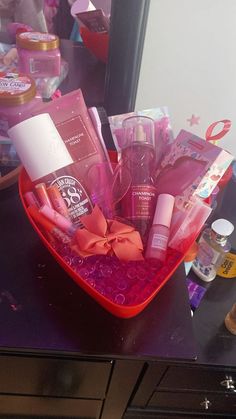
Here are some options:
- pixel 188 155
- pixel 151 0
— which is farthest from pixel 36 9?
pixel 188 155

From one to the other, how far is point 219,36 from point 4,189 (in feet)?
1.58

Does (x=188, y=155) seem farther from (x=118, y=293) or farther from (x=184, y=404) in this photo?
(x=184, y=404)

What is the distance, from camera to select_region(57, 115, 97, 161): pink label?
1.78 ft

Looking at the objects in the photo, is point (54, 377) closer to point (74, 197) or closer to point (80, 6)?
point (74, 197)

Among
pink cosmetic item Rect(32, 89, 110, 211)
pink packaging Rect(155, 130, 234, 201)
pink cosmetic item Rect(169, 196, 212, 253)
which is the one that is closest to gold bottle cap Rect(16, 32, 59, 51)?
pink cosmetic item Rect(32, 89, 110, 211)

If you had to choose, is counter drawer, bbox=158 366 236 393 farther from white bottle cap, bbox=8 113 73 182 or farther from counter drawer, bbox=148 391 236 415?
white bottle cap, bbox=8 113 73 182

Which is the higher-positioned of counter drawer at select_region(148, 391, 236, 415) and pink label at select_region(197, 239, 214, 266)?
pink label at select_region(197, 239, 214, 266)

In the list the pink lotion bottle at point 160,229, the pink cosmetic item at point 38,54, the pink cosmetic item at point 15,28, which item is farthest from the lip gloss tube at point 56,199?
the pink cosmetic item at point 15,28

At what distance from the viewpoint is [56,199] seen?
0.51 m

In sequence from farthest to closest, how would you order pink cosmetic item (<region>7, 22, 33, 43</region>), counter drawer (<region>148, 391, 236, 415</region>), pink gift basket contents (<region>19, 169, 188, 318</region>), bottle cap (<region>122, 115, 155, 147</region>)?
pink cosmetic item (<region>7, 22, 33, 43</region>)
counter drawer (<region>148, 391, 236, 415</region>)
bottle cap (<region>122, 115, 155, 147</region>)
pink gift basket contents (<region>19, 169, 188, 318</region>)

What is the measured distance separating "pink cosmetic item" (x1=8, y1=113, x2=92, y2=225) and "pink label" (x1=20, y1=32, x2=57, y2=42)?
296 mm

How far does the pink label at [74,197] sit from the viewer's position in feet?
1.70

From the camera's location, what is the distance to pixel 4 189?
631 mm

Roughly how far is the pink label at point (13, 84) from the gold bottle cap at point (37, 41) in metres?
0.12
